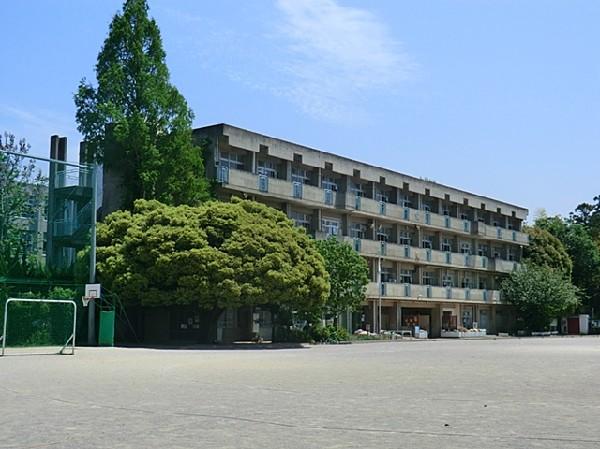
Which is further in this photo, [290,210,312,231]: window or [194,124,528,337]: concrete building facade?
[290,210,312,231]: window

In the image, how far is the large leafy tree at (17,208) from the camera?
36.8 meters

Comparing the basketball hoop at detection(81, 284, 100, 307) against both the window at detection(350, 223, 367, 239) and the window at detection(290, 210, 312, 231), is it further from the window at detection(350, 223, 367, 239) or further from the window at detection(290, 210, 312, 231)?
the window at detection(350, 223, 367, 239)

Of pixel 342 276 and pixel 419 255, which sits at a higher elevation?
pixel 419 255

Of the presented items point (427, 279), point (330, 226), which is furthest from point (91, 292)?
point (427, 279)

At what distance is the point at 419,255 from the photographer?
2584 inches

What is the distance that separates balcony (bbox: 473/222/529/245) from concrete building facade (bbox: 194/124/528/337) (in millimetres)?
113

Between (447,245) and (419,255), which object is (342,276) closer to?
(419,255)

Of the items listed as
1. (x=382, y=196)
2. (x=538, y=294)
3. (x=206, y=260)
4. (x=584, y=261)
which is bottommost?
(x=538, y=294)

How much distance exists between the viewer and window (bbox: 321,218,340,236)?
187 feet

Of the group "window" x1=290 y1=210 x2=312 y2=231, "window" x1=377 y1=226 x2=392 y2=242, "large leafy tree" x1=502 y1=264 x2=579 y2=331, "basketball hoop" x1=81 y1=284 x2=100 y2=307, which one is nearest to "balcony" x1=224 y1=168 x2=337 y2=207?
"window" x1=290 y1=210 x2=312 y2=231

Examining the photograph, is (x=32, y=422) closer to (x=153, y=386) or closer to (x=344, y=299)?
(x=153, y=386)

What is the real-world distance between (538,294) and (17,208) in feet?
160

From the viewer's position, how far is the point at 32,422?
10602 millimetres

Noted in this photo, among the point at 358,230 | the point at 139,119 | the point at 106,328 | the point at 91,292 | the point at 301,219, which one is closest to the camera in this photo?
the point at 91,292
